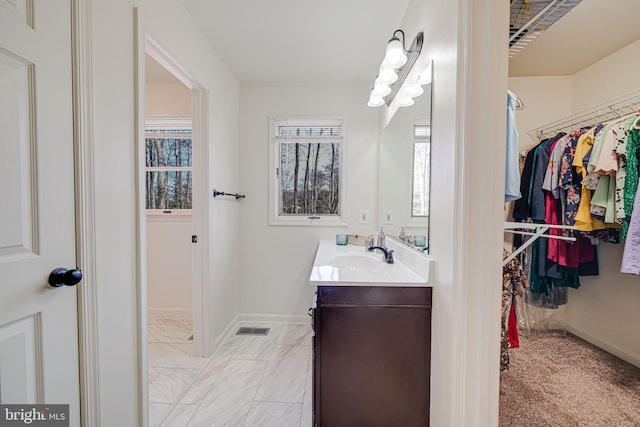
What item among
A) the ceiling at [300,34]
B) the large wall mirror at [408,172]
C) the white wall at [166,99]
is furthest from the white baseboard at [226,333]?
the ceiling at [300,34]

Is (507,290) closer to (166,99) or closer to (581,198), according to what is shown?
(581,198)

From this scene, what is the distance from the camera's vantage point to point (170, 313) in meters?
2.69

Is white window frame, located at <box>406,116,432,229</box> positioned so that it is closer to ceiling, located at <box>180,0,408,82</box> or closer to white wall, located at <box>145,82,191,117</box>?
ceiling, located at <box>180,0,408,82</box>

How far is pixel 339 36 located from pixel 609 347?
3155mm

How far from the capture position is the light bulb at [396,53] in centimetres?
146

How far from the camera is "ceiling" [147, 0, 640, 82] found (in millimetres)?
1622

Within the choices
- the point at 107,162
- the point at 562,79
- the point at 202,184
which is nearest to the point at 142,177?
the point at 107,162

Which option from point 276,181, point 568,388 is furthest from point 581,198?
point 276,181

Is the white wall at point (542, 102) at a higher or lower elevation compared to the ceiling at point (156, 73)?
lower

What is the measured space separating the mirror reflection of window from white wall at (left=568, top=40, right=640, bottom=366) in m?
1.72

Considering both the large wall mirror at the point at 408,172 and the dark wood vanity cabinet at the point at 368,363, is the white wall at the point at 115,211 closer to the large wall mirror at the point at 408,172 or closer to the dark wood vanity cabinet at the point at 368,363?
the dark wood vanity cabinet at the point at 368,363

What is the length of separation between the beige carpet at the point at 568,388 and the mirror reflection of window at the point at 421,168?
4.13 feet

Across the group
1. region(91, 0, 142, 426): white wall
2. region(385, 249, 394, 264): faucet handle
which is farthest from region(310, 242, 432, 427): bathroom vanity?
region(91, 0, 142, 426): white wall

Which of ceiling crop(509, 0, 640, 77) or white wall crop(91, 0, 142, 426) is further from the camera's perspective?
ceiling crop(509, 0, 640, 77)
